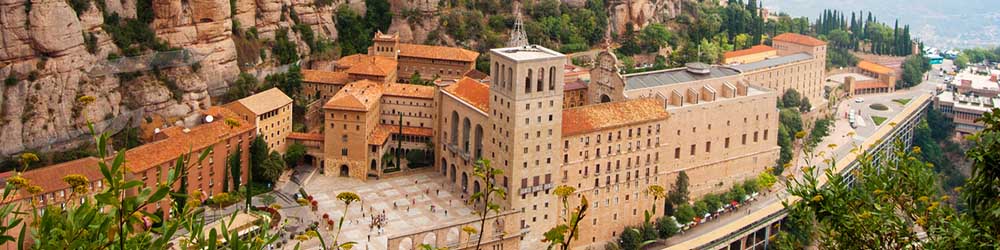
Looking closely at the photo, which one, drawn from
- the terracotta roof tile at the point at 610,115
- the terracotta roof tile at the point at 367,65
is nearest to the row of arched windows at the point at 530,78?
the terracotta roof tile at the point at 610,115

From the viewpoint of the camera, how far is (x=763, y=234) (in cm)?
7088

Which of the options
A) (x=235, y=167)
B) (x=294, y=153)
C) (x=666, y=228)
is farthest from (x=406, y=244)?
(x=666, y=228)

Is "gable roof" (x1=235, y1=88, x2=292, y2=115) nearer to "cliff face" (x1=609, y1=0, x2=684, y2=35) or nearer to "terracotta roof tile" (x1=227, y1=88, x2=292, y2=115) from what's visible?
"terracotta roof tile" (x1=227, y1=88, x2=292, y2=115)

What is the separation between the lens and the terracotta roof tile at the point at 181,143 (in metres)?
52.6

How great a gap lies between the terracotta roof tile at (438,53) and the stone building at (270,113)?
46.0 feet

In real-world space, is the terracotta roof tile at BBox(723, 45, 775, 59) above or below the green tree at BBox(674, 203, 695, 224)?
above

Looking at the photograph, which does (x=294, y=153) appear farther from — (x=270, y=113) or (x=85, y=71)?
(x=85, y=71)

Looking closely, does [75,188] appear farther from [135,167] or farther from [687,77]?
[687,77]

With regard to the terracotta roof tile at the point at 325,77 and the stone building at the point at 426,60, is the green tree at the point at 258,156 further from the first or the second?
the stone building at the point at 426,60

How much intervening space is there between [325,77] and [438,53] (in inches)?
388

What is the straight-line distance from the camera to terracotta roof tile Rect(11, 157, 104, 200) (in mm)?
47250

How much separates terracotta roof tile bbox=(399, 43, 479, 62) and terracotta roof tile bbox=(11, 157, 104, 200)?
31.5 metres

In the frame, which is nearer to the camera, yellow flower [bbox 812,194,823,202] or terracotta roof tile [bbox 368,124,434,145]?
yellow flower [bbox 812,194,823,202]

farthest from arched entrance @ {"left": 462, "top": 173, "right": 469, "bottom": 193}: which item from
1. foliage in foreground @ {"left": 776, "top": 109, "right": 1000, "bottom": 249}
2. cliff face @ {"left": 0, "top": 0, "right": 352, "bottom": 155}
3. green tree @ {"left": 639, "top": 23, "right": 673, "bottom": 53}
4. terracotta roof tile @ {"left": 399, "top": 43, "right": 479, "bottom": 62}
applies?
foliage in foreground @ {"left": 776, "top": 109, "right": 1000, "bottom": 249}
